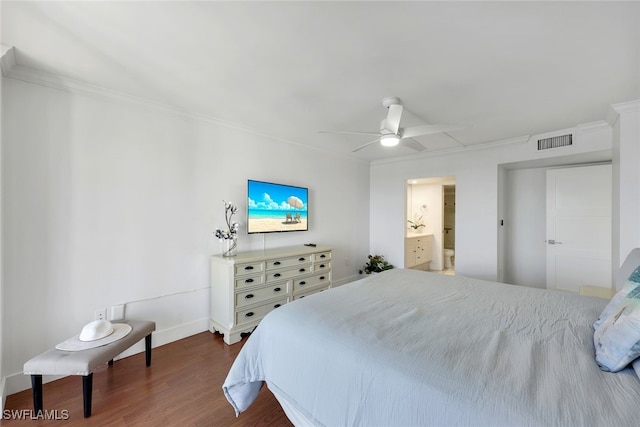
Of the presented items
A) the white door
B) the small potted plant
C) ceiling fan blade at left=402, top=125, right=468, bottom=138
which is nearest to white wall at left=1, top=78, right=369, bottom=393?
ceiling fan blade at left=402, top=125, right=468, bottom=138

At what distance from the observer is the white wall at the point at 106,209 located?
6.44 ft

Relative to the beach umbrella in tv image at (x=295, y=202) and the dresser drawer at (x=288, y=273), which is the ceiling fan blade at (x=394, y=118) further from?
the dresser drawer at (x=288, y=273)

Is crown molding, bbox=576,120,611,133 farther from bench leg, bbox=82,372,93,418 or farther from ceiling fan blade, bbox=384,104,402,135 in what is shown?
bench leg, bbox=82,372,93,418

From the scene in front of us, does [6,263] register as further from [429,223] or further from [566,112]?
[429,223]

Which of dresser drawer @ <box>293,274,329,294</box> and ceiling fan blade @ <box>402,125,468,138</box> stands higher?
ceiling fan blade @ <box>402,125,468,138</box>

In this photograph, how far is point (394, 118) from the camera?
2.27 metres

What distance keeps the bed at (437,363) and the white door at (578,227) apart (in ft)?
8.17

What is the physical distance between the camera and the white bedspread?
868mm

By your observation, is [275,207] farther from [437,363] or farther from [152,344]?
[437,363]

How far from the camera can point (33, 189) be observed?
201cm

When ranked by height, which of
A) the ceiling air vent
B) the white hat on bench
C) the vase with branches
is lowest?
the white hat on bench

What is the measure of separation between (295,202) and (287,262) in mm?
984

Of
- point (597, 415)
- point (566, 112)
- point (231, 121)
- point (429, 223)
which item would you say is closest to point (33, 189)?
point (231, 121)

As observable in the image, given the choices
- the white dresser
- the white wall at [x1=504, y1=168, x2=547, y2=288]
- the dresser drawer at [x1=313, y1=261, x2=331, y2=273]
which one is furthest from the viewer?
the white wall at [x1=504, y1=168, x2=547, y2=288]
